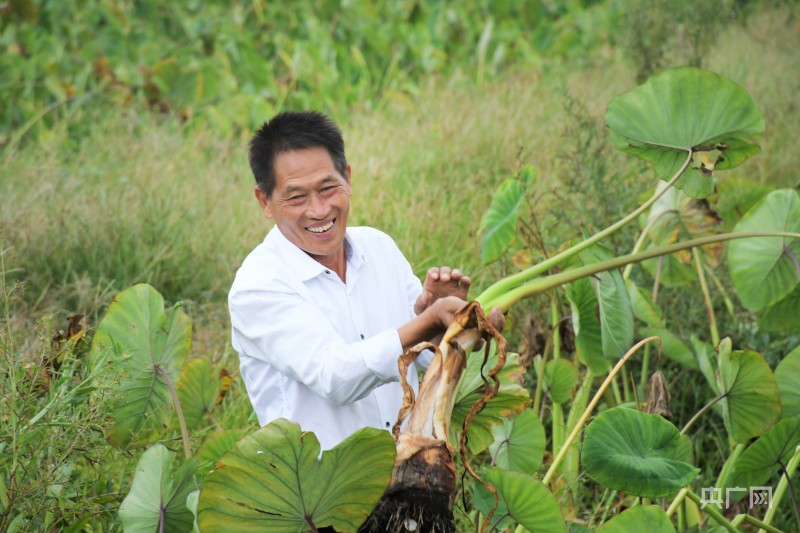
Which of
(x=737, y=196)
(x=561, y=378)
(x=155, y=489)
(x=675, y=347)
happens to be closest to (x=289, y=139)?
(x=155, y=489)

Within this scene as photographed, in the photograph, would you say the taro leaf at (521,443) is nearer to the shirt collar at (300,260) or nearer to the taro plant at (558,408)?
the taro plant at (558,408)

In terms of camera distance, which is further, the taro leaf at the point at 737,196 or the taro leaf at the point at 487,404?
the taro leaf at the point at 737,196

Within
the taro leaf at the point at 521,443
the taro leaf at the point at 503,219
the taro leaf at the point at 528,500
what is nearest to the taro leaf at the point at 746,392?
the taro leaf at the point at 521,443

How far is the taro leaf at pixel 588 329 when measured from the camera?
8.31ft

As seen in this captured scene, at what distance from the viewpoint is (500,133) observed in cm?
483

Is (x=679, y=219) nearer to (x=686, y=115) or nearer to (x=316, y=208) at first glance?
(x=686, y=115)

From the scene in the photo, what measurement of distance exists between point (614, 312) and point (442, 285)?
54 centimetres

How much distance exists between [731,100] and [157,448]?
1.37 m

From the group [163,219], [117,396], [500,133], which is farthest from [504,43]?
[117,396]

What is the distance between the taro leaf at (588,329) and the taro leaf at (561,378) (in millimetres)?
81

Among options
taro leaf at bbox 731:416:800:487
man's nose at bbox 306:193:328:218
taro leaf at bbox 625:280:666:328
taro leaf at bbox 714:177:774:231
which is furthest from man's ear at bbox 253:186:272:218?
taro leaf at bbox 714:177:774:231

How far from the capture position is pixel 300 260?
199cm

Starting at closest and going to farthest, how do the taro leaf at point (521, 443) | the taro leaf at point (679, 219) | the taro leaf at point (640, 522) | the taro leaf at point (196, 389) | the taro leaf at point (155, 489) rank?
the taro leaf at point (640, 522) < the taro leaf at point (155, 489) < the taro leaf at point (521, 443) < the taro leaf at point (196, 389) < the taro leaf at point (679, 219)

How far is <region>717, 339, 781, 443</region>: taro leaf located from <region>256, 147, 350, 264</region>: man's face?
0.92 m
